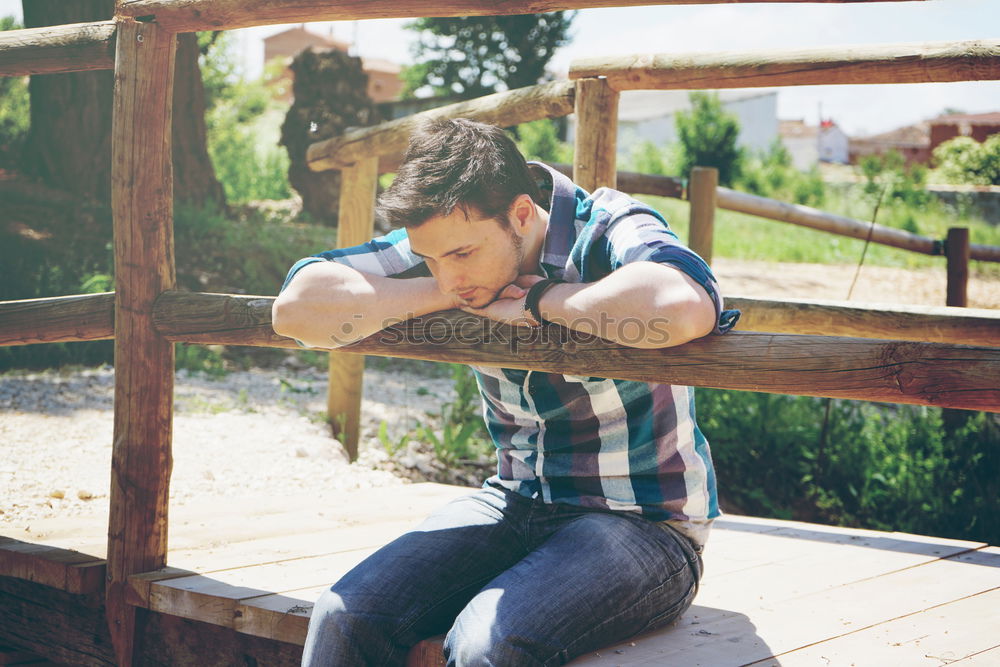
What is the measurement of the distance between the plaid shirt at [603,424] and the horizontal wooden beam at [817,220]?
3421 millimetres

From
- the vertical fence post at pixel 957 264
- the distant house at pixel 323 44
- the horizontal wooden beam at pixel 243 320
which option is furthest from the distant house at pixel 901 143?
the horizontal wooden beam at pixel 243 320

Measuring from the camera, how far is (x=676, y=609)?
216cm

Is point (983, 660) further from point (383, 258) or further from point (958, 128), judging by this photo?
point (958, 128)

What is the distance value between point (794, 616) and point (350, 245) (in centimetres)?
317

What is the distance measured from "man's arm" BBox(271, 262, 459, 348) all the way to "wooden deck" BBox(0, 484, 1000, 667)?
27.8 inches

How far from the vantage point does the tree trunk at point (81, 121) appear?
335 inches

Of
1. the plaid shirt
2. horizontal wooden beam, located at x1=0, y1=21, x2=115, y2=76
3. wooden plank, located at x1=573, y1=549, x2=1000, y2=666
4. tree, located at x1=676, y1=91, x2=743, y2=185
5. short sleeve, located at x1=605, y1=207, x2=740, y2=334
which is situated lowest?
wooden plank, located at x1=573, y1=549, x2=1000, y2=666

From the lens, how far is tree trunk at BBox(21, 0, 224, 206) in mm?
8508

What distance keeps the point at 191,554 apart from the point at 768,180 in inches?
898

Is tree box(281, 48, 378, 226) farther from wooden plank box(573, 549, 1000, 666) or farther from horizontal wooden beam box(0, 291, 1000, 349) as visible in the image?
wooden plank box(573, 549, 1000, 666)

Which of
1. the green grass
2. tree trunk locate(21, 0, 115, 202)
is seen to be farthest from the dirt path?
tree trunk locate(21, 0, 115, 202)

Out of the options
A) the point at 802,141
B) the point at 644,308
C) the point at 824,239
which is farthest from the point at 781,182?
the point at 802,141

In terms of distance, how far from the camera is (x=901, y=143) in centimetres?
4266

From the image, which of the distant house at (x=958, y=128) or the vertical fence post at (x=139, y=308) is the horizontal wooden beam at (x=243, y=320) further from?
the distant house at (x=958, y=128)
